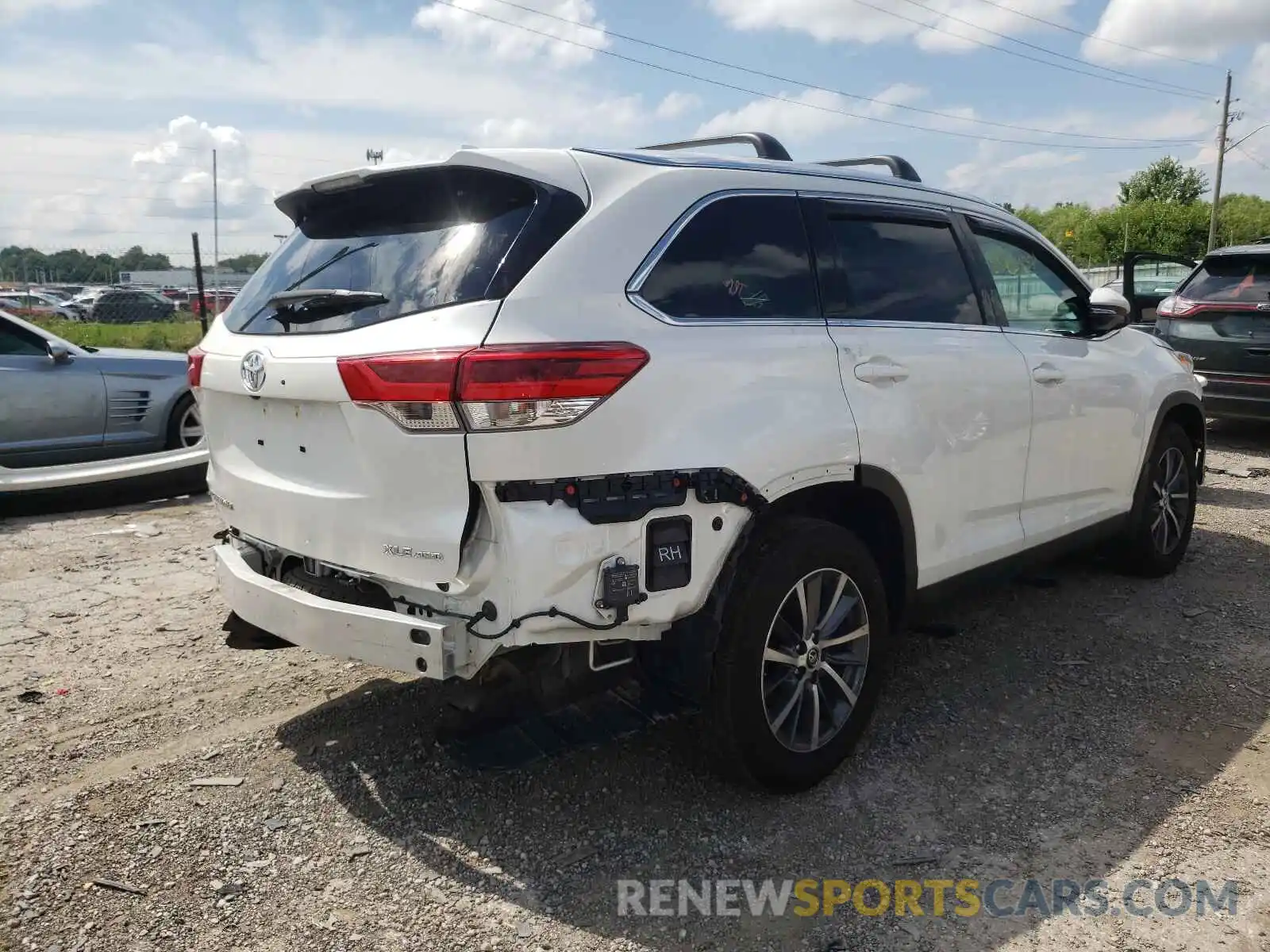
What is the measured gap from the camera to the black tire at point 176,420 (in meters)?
8.27

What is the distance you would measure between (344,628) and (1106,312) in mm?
3709

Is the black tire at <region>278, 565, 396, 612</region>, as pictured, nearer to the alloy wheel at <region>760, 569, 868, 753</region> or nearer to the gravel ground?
the gravel ground

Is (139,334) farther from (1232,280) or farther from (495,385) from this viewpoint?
(495,385)

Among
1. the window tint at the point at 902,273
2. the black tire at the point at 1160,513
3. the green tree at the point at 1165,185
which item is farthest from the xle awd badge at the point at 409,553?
the green tree at the point at 1165,185

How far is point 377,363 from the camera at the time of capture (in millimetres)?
2615

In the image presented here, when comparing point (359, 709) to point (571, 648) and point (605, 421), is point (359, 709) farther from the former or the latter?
point (605, 421)

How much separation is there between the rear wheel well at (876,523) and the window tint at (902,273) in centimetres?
60

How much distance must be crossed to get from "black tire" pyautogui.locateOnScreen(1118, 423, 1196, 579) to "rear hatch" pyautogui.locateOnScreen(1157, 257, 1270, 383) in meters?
3.82

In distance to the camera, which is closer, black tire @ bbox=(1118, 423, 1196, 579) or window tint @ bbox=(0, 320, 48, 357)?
black tire @ bbox=(1118, 423, 1196, 579)

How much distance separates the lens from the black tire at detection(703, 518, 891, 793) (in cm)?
292

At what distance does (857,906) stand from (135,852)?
209cm

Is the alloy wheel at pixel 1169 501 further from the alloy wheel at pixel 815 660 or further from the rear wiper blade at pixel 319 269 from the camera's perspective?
the rear wiper blade at pixel 319 269

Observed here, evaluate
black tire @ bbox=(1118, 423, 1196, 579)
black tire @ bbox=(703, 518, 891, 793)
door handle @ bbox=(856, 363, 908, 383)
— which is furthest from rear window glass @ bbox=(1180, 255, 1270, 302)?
black tire @ bbox=(703, 518, 891, 793)

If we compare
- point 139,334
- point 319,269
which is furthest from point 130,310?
point 319,269
